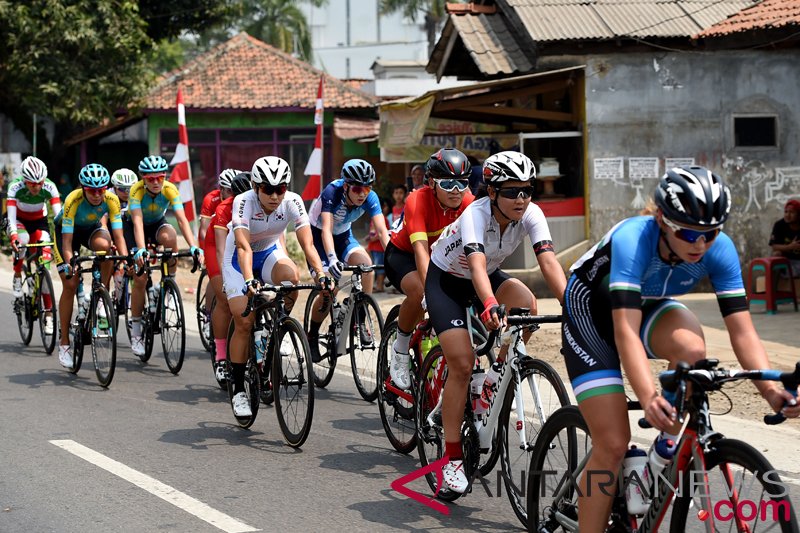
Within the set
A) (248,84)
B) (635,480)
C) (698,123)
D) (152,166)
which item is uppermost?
(248,84)

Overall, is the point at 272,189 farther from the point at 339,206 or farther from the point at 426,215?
the point at 339,206

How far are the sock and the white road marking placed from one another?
1496 millimetres

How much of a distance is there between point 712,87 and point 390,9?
148ft

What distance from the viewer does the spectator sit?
1530 cm

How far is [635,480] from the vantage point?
4684 mm

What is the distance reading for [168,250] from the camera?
11.9 metres

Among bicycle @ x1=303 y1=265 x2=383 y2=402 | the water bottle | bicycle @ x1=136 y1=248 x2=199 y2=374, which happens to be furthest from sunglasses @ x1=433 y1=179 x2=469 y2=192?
bicycle @ x1=136 y1=248 x2=199 y2=374

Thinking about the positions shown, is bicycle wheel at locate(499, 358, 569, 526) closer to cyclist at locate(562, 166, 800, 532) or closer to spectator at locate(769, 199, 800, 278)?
cyclist at locate(562, 166, 800, 532)

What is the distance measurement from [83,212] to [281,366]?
4881 millimetres

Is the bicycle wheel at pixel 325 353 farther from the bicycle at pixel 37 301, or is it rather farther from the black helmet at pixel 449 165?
the bicycle at pixel 37 301

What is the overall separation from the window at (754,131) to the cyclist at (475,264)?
1301 centimetres

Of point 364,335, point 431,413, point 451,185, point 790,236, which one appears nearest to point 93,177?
point 364,335

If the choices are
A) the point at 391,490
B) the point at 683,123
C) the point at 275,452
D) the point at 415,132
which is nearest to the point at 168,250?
the point at 275,452

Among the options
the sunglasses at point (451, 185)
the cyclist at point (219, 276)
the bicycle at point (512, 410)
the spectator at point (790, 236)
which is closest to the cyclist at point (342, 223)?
the cyclist at point (219, 276)
